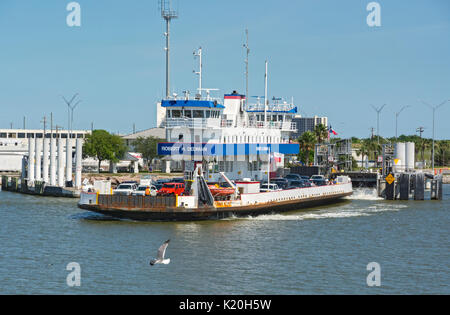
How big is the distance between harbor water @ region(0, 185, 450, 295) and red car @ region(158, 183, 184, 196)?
10.2 feet

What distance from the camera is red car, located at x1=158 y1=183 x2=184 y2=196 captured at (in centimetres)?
4702

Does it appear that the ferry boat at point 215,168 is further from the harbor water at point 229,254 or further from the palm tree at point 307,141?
the palm tree at point 307,141

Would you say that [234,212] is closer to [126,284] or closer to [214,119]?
[214,119]

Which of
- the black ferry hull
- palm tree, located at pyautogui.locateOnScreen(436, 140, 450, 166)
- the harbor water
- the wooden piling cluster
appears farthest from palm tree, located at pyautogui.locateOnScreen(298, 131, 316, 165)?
the black ferry hull

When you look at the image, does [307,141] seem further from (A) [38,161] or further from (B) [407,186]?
(A) [38,161]

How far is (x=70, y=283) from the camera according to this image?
2730cm

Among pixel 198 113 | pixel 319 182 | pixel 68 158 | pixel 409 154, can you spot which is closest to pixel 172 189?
pixel 198 113

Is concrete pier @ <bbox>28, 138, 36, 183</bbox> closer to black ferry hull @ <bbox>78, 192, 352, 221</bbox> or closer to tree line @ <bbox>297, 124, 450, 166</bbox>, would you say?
tree line @ <bbox>297, 124, 450, 166</bbox>

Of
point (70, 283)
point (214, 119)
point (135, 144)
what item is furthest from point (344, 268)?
point (135, 144)

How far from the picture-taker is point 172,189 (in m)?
47.6

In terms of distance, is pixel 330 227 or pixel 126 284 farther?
pixel 330 227

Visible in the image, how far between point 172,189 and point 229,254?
47.6 ft

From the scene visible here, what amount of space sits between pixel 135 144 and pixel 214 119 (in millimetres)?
81897
